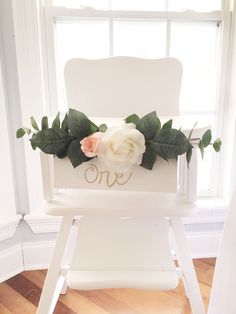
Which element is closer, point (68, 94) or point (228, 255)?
point (228, 255)

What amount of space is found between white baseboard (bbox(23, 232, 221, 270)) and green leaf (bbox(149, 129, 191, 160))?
2.59 feet

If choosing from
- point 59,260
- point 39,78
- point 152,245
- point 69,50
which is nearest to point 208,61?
point 69,50

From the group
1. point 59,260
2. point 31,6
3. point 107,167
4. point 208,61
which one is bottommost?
point 59,260

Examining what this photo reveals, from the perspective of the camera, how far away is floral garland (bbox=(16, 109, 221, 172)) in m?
0.61

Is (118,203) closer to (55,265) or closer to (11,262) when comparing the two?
(55,265)

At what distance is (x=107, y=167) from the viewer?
2.17 feet

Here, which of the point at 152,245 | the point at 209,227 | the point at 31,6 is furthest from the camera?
the point at 209,227

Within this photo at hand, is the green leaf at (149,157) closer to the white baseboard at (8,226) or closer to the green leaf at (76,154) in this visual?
the green leaf at (76,154)

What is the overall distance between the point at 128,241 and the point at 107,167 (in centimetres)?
29

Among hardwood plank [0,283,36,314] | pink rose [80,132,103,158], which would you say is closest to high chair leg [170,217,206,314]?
pink rose [80,132,103,158]

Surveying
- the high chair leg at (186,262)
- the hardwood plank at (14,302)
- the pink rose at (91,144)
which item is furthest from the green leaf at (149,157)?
the hardwood plank at (14,302)

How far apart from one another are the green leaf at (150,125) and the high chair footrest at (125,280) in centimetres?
38

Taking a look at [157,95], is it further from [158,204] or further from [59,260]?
[59,260]

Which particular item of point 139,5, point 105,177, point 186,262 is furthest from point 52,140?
point 139,5
